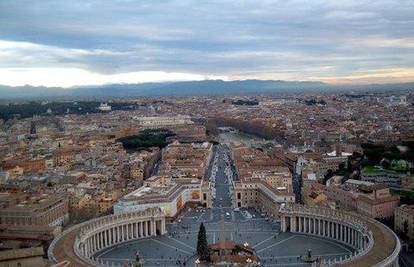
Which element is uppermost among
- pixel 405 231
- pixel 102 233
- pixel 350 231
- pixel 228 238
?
pixel 350 231

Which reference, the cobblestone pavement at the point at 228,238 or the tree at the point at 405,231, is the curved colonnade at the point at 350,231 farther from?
the tree at the point at 405,231

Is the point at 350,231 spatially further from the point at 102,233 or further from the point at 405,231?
the point at 102,233

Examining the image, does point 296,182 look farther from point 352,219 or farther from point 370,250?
point 370,250

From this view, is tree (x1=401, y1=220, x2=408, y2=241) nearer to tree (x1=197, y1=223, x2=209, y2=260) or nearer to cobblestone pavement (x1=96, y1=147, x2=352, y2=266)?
cobblestone pavement (x1=96, y1=147, x2=352, y2=266)

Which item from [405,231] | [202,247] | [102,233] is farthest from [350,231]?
[102,233]

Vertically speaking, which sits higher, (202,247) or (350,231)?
(202,247)

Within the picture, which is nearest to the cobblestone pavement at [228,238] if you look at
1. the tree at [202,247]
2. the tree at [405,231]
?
the tree at [202,247]
